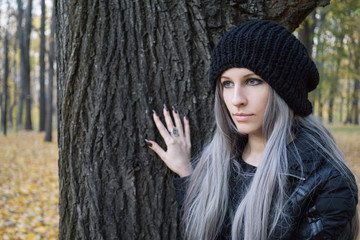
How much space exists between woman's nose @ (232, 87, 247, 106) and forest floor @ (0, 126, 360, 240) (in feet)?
4.66

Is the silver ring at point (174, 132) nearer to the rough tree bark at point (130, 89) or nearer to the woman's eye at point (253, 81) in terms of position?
the rough tree bark at point (130, 89)

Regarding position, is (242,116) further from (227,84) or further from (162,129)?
(162,129)

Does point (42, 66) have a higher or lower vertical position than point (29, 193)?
higher

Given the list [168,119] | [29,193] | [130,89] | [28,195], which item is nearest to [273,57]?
[168,119]

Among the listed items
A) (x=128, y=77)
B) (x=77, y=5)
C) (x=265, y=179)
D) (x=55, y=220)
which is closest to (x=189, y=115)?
(x=128, y=77)

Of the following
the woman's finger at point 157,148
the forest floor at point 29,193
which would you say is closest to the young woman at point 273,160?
the woman's finger at point 157,148

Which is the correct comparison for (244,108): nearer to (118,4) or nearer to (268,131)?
(268,131)

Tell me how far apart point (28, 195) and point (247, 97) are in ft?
21.1

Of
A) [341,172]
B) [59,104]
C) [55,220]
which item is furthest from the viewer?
[55,220]

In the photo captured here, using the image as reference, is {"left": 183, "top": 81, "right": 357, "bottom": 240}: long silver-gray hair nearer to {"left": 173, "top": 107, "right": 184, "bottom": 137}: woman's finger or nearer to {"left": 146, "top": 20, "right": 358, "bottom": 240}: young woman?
{"left": 146, "top": 20, "right": 358, "bottom": 240}: young woman

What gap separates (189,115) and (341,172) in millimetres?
926

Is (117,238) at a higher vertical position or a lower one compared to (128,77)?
lower

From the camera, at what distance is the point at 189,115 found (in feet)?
7.32

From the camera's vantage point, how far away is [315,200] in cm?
171
